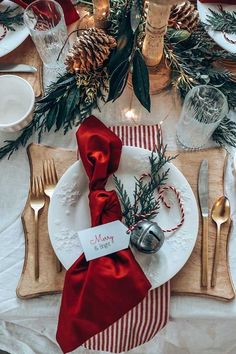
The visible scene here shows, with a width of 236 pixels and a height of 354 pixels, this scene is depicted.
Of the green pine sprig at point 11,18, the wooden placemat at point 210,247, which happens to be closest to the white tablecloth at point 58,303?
the wooden placemat at point 210,247

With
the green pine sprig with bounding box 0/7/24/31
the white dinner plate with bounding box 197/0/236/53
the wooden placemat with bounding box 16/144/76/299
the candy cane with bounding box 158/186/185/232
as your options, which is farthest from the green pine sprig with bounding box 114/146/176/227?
the green pine sprig with bounding box 0/7/24/31

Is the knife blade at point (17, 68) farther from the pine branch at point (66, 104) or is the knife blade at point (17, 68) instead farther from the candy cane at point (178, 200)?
the candy cane at point (178, 200)

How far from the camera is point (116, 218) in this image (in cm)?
59

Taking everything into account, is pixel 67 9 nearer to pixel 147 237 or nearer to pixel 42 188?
pixel 42 188

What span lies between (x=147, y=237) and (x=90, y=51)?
35 cm

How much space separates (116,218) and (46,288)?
0.15m

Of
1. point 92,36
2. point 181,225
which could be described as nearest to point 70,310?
point 181,225

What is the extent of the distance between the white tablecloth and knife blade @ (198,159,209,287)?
0.13 ft

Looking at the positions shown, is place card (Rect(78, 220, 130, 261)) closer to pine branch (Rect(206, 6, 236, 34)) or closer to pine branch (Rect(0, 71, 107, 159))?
pine branch (Rect(0, 71, 107, 159))

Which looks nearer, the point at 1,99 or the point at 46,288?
the point at 46,288

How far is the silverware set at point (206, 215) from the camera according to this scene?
60 cm

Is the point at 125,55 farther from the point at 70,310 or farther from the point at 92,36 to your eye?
the point at 70,310

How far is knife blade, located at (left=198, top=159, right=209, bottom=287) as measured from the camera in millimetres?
599

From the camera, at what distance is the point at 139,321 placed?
0.61 metres
